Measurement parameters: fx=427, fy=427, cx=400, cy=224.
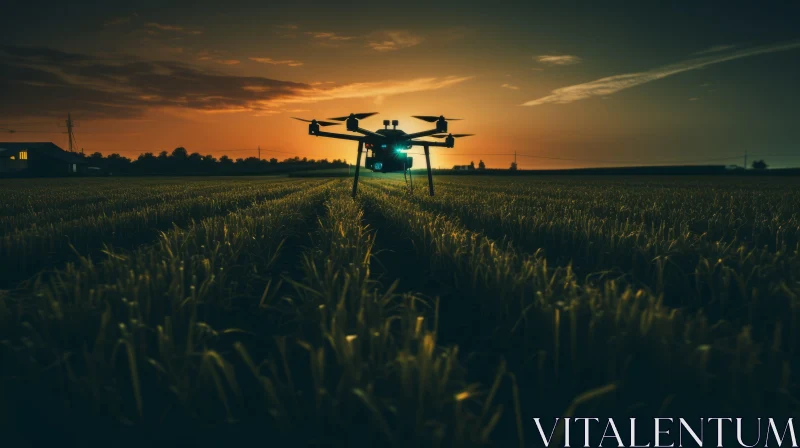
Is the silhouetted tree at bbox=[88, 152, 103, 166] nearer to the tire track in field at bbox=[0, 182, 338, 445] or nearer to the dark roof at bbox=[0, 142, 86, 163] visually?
the dark roof at bbox=[0, 142, 86, 163]

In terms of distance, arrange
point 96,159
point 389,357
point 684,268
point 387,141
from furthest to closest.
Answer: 1. point 96,159
2. point 387,141
3. point 684,268
4. point 389,357

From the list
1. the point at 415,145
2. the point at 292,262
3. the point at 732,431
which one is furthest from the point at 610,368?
the point at 415,145

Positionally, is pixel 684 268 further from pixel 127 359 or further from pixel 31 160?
pixel 31 160

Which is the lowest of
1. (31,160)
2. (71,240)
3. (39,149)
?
(71,240)

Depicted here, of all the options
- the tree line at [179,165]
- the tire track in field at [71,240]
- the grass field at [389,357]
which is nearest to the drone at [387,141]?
the tire track in field at [71,240]

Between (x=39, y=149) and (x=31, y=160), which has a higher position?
(x=39, y=149)

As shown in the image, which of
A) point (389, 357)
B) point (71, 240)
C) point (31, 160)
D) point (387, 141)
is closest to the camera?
point (389, 357)

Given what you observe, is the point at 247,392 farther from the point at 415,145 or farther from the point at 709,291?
the point at 415,145

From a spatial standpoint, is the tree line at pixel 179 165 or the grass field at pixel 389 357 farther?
the tree line at pixel 179 165

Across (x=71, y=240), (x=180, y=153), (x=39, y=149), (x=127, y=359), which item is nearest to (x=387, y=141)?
(x=71, y=240)

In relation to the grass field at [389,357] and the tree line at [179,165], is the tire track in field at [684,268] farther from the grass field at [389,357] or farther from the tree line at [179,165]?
the tree line at [179,165]
